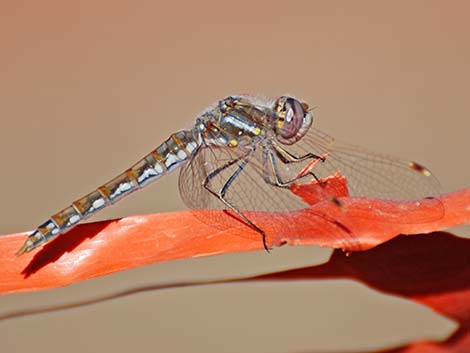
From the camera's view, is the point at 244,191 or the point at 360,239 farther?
the point at 244,191

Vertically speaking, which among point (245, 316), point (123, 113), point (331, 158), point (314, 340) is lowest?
point (314, 340)

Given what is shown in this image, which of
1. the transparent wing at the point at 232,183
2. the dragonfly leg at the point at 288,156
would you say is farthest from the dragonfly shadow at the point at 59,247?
the dragonfly leg at the point at 288,156

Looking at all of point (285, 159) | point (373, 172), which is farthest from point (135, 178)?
point (373, 172)

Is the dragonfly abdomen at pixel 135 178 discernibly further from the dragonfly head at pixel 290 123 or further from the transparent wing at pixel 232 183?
the dragonfly head at pixel 290 123

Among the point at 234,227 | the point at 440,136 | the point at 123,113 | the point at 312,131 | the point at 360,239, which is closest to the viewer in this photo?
the point at 360,239

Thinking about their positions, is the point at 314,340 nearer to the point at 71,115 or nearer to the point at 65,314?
the point at 65,314

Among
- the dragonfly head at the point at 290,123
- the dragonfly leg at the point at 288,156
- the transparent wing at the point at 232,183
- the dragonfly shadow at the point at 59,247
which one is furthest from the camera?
the dragonfly head at the point at 290,123

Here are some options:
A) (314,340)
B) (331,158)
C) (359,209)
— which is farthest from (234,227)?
(314,340)

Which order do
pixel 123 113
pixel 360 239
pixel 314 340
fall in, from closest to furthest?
pixel 360 239 < pixel 314 340 < pixel 123 113
